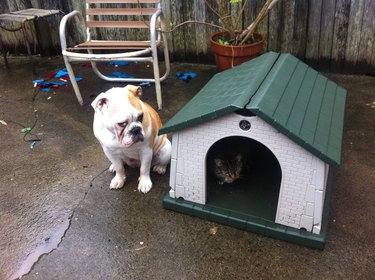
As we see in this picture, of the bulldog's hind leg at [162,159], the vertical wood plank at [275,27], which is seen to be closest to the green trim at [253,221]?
the bulldog's hind leg at [162,159]

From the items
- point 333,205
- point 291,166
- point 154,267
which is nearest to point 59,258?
point 154,267

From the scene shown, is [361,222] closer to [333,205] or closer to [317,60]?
[333,205]

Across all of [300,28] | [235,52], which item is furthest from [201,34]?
[300,28]

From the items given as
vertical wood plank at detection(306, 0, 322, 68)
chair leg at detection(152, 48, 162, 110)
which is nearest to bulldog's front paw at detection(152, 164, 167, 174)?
chair leg at detection(152, 48, 162, 110)

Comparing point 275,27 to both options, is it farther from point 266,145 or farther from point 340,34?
point 266,145

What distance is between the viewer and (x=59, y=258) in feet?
7.20

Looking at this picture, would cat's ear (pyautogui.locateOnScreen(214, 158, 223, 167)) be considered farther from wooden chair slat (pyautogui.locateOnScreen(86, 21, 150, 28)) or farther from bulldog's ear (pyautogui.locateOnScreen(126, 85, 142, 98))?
wooden chair slat (pyautogui.locateOnScreen(86, 21, 150, 28))

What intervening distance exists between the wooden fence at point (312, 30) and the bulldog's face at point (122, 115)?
2.54 metres

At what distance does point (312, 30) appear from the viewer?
4070 millimetres

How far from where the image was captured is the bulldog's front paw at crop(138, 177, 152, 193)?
2643 mm

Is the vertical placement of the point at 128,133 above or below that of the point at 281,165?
above

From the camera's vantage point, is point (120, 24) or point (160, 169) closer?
point (160, 169)

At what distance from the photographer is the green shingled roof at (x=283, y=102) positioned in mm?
1896

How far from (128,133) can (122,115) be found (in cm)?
11
